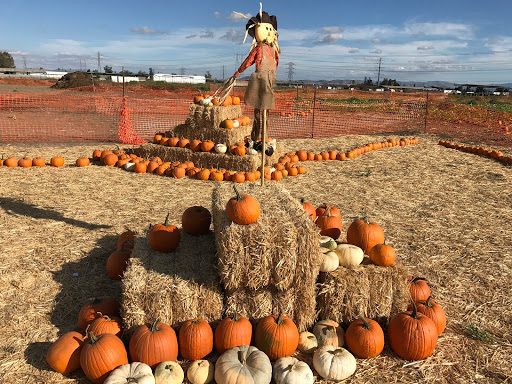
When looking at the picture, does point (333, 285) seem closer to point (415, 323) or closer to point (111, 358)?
point (415, 323)

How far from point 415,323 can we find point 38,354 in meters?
3.51

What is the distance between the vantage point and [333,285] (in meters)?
3.78

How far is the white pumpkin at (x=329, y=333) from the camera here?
3.63m

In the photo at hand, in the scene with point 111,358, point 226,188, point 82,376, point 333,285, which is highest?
point 226,188

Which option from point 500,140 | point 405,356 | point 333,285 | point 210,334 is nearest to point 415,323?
point 405,356

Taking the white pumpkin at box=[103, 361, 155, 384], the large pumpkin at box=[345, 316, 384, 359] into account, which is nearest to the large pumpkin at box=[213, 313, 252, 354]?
the white pumpkin at box=[103, 361, 155, 384]

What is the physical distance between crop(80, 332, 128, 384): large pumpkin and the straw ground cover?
0.80 ft

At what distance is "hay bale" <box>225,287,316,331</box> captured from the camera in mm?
3682

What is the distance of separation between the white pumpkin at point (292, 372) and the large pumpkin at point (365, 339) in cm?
54

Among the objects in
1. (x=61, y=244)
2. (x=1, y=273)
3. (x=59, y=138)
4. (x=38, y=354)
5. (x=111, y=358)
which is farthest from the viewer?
(x=59, y=138)

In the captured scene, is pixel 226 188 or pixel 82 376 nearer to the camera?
pixel 82 376

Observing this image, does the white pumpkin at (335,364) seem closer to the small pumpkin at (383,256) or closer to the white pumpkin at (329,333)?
the white pumpkin at (329,333)

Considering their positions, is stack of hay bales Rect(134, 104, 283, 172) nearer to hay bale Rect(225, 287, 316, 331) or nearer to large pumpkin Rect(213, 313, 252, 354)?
hay bale Rect(225, 287, 316, 331)

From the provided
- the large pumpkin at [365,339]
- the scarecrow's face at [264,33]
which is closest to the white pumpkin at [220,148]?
the scarecrow's face at [264,33]
